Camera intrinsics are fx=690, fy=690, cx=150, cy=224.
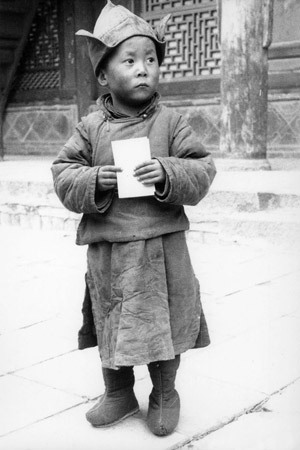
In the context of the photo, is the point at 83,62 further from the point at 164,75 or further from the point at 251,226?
the point at 251,226

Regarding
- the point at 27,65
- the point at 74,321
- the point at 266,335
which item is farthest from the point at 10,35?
the point at 266,335

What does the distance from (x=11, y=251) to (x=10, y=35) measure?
16.8 feet

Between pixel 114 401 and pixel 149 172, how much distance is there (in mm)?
854

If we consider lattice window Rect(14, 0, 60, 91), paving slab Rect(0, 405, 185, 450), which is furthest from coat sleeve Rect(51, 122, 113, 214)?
lattice window Rect(14, 0, 60, 91)

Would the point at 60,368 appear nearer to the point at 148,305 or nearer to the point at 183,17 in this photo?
the point at 148,305

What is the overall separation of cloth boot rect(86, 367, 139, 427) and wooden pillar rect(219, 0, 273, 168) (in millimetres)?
4132

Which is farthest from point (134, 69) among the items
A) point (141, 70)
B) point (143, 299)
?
point (143, 299)

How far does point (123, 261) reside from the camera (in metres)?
2.25

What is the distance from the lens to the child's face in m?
2.18

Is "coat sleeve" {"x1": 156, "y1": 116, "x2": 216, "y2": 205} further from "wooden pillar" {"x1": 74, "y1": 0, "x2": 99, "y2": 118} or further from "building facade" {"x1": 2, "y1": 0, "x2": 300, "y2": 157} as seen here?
"wooden pillar" {"x1": 74, "y1": 0, "x2": 99, "y2": 118}

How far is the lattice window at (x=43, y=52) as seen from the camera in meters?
9.90

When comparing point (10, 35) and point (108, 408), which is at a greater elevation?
point (10, 35)

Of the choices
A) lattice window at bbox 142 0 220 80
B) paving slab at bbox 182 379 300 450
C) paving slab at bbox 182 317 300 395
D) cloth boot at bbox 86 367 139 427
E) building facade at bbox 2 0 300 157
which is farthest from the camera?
lattice window at bbox 142 0 220 80

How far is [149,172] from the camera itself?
84.2 inches
